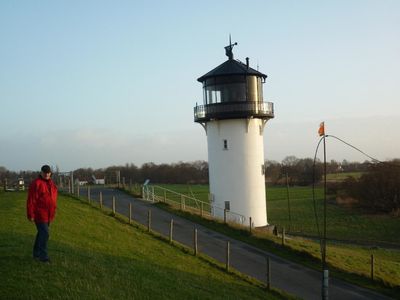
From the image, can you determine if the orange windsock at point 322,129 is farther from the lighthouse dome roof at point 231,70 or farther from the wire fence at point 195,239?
the lighthouse dome roof at point 231,70

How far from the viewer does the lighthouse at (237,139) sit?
1171 inches

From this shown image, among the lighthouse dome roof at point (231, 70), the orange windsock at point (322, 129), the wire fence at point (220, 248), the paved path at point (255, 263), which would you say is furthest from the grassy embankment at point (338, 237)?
the orange windsock at point (322, 129)

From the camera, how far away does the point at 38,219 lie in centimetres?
1041

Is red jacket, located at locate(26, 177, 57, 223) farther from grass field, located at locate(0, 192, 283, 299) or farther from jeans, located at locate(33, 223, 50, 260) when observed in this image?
grass field, located at locate(0, 192, 283, 299)

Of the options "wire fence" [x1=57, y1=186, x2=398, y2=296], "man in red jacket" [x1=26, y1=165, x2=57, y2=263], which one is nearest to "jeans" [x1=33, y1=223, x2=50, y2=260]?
"man in red jacket" [x1=26, y1=165, x2=57, y2=263]

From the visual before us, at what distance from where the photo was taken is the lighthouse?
29734mm

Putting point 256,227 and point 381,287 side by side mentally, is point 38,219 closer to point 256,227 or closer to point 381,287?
point 381,287

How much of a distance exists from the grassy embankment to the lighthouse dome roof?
325 inches

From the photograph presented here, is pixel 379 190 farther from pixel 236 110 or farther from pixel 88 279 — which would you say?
pixel 88 279

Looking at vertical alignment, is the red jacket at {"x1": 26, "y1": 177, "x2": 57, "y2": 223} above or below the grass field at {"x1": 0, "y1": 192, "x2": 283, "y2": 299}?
above

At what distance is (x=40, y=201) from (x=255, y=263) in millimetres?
11267

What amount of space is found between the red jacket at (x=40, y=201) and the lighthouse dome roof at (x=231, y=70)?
2034 cm

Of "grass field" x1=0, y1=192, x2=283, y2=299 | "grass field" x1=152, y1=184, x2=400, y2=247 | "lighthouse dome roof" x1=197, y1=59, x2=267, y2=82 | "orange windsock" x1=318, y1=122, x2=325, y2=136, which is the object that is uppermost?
"lighthouse dome roof" x1=197, y1=59, x2=267, y2=82

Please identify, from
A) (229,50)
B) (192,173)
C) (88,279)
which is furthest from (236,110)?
(192,173)
